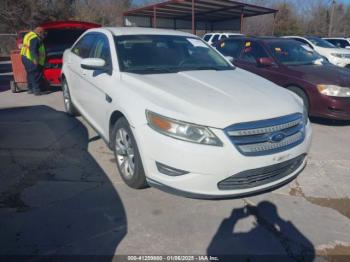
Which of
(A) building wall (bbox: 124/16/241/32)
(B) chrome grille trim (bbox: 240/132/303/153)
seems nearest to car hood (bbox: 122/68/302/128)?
(B) chrome grille trim (bbox: 240/132/303/153)

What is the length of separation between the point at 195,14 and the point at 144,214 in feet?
76.3

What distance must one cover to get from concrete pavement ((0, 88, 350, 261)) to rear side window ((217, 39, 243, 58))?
3.62 meters

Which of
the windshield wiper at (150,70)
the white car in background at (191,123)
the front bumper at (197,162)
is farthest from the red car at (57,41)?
the front bumper at (197,162)

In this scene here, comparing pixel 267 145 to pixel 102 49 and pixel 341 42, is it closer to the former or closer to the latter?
pixel 102 49

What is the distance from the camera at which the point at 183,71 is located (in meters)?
3.80

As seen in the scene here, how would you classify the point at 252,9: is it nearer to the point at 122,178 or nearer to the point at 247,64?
the point at 247,64

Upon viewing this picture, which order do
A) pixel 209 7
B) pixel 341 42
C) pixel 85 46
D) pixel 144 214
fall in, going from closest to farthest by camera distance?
pixel 144 214 → pixel 85 46 → pixel 341 42 → pixel 209 7

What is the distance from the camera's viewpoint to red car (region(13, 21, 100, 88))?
25.2 ft

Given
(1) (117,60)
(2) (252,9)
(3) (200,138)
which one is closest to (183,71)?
(1) (117,60)

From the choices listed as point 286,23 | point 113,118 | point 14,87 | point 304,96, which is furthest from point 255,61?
point 286,23

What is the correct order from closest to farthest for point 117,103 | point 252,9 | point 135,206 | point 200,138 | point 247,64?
point 200,138, point 135,206, point 117,103, point 247,64, point 252,9

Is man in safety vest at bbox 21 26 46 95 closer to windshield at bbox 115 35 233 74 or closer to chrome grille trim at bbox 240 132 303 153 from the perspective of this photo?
windshield at bbox 115 35 233 74

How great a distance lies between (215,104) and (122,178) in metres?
1.39

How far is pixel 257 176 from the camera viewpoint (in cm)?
281
